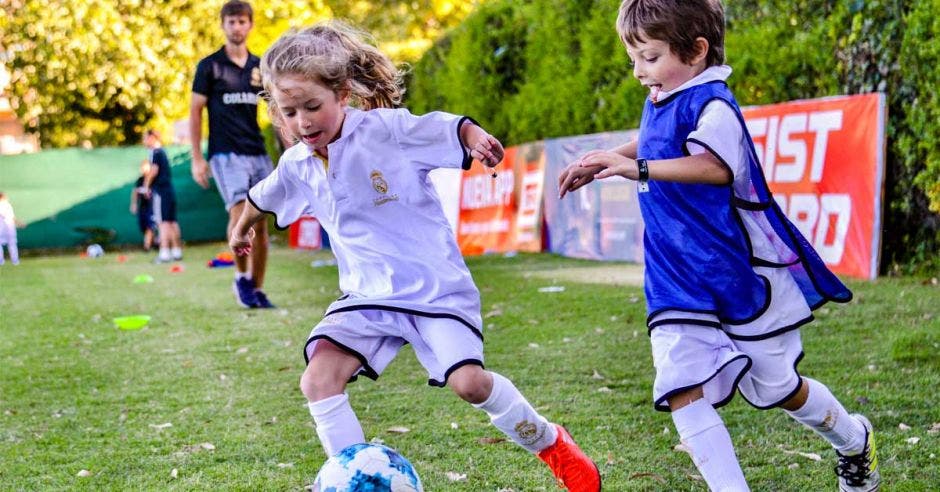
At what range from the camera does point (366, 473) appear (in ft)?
11.2

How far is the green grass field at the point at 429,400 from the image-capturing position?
4.31 m

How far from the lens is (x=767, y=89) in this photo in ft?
35.4

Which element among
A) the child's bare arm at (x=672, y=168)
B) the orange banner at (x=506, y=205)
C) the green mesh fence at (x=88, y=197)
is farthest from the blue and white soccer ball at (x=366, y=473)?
the green mesh fence at (x=88, y=197)

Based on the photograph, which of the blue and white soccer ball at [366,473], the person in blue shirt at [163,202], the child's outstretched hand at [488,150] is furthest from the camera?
the person in blue shirt at [163,202]

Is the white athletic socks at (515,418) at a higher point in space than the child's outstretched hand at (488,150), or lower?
lower

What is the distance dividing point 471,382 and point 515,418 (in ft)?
0.82

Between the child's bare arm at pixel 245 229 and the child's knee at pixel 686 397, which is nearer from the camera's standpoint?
the child's knee at pixel 686 397

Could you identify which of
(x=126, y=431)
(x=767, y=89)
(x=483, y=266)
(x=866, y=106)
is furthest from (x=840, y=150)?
(x=126, y=431)

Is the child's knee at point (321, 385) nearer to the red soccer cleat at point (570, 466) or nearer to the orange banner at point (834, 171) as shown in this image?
the red soccer cleat at point (570, 466)

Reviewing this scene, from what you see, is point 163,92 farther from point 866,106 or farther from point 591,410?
point 591,410

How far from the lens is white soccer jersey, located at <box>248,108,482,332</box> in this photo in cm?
378

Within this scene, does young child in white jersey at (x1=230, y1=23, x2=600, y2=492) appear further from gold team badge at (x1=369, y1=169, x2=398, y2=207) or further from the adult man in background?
the adult man in background

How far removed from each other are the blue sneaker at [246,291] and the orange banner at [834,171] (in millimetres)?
4297

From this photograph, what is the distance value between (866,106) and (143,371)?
596cm
